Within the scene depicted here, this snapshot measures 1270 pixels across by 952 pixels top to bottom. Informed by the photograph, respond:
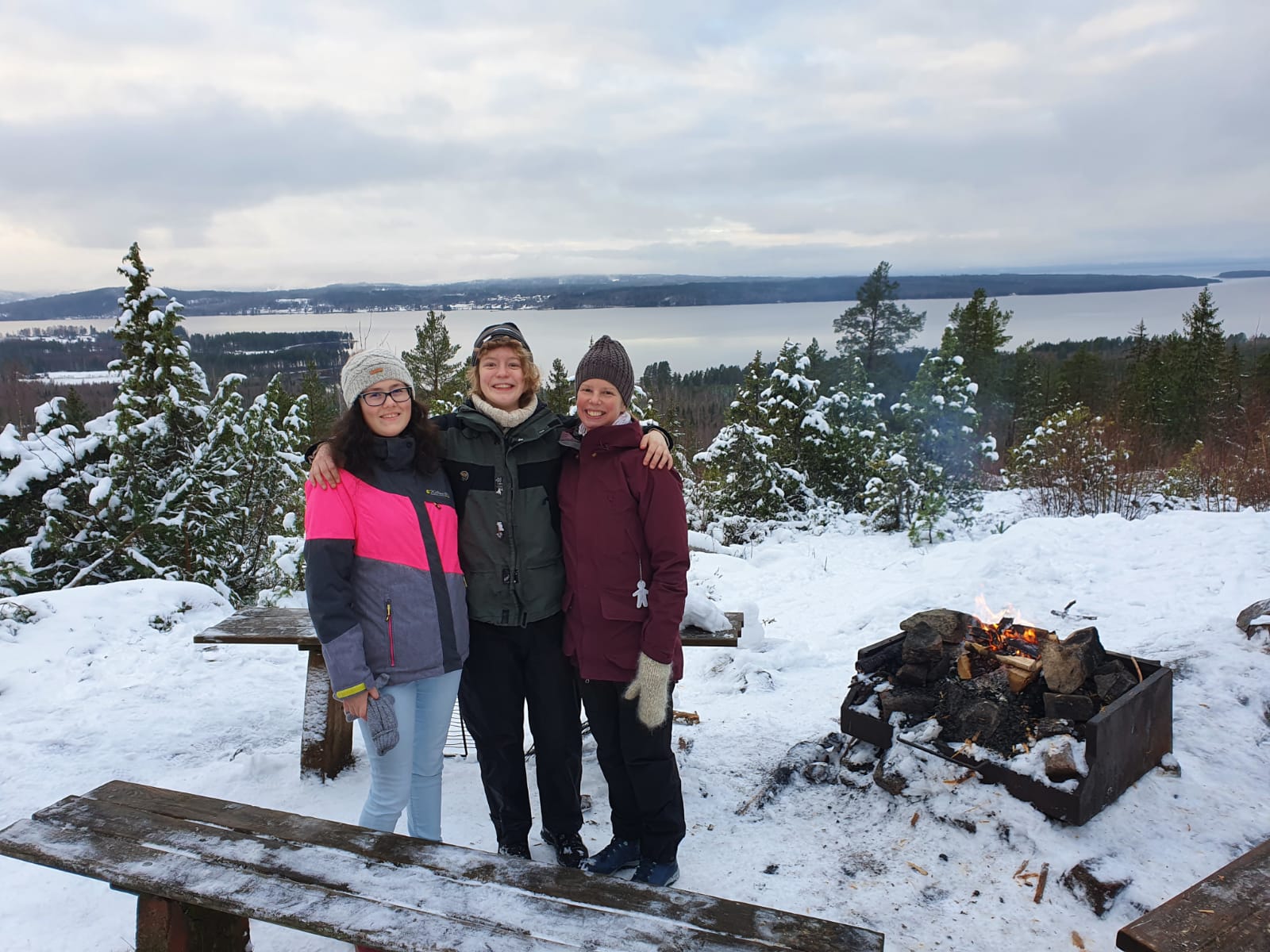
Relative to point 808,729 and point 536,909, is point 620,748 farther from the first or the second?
point 808,729

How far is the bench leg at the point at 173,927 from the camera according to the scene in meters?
2.03

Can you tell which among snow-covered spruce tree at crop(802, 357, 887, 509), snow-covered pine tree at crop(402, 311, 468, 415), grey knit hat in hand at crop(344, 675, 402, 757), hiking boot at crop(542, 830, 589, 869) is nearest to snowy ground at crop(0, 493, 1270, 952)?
hiking boot at crop(542, 830, 589, 869)

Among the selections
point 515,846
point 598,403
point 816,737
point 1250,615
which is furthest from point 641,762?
point 1250,615

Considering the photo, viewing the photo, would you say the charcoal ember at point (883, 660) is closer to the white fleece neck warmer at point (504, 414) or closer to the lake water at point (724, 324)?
the white fleece neck warmer at point (504, 414)

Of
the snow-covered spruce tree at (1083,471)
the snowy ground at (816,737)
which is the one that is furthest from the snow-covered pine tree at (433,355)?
the snow-covered spruce tree at (1083,471)

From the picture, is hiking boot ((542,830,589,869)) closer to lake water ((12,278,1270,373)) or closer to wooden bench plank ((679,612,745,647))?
wooden bench plank ((679,612,745,647))

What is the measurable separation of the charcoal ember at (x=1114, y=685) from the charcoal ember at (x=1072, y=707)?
Answer: 0.05 metres

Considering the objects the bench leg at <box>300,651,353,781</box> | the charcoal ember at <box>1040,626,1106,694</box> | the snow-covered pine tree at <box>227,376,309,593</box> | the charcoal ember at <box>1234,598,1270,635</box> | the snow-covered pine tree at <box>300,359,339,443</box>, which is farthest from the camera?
the snow-covered pine tree at <box>300,359,339,443</box>

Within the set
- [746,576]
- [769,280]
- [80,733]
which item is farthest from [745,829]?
[769,280]

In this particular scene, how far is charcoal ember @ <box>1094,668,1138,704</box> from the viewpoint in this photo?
2.97 metres

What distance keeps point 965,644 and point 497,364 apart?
2524mm

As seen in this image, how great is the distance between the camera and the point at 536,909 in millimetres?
1817

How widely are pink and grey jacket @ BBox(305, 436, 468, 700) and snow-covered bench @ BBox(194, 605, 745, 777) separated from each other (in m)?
1.11

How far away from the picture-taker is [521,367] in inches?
104
